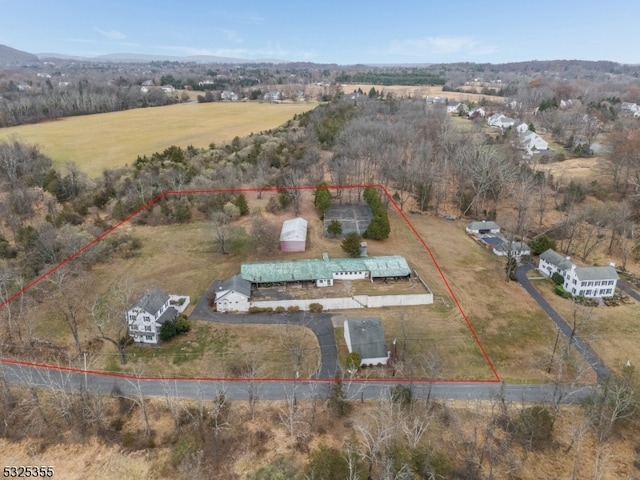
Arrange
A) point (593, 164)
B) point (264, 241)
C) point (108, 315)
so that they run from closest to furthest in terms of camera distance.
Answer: point (108, 315)
point (264, 241)
point (593, 164)

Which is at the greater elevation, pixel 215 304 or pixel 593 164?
pixel 593 164

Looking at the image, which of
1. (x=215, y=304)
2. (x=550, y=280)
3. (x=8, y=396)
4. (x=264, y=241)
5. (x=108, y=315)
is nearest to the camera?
(x=8, y=396)

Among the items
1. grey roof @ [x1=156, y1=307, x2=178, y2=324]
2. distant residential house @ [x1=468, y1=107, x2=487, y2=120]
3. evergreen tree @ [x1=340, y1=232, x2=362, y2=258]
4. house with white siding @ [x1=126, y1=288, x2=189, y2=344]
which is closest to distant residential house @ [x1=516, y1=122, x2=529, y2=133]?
distant residential house @ [x1=468, y1=107, x2=487, y2=120]

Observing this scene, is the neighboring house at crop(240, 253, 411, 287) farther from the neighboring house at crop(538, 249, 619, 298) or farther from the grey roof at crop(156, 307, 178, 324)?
the neighboring house at crop(538, 249, 619, 298)

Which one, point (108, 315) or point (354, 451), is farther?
point (108, 315)

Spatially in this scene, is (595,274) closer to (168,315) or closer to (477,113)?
(168,315)

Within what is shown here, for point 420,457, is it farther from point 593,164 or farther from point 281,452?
point 593,164

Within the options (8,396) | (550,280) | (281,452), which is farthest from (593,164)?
(8,396)
